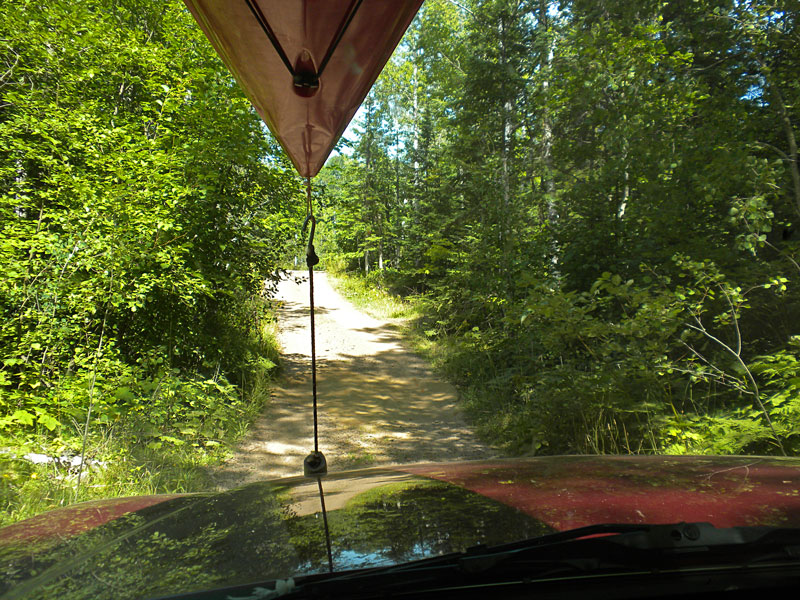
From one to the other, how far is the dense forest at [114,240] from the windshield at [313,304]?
0.13 feet

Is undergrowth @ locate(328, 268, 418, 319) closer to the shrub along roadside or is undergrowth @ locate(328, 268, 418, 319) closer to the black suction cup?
the shrub along roadside

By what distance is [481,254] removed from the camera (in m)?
9.20

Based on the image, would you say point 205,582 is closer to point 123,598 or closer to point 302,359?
point 123,598

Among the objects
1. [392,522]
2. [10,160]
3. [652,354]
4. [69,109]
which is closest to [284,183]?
[69,109]

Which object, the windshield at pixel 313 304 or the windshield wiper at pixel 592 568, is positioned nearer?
the windshield wiper at pixel 592 568


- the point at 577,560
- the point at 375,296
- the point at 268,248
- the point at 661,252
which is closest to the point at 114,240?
the point at 268,248

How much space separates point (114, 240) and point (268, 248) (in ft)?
9.80

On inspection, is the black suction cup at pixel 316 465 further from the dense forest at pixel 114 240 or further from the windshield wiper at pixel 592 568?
the dense forest at pixel 114 240

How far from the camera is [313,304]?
12.2 feet

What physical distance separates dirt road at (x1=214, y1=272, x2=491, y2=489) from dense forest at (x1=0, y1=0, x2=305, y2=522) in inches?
23.9

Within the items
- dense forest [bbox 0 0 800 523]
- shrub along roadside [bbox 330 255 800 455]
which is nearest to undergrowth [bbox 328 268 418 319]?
dense forest [bbox 0 0 800 523]

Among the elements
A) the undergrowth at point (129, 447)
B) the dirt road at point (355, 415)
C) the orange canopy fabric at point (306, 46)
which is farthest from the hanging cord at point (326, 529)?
the dirt road at point (355, 415)

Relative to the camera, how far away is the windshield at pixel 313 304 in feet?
5.51

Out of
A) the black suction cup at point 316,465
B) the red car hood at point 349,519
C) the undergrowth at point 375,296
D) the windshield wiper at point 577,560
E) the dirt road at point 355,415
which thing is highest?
the undergrowth at point 375,296
